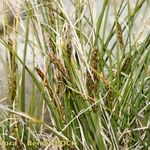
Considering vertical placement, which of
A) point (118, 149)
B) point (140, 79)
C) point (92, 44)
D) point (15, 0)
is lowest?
point (118, 149)

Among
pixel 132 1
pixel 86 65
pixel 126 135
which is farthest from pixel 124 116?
pixel 132 1

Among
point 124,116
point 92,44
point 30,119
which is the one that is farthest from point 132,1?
point 30,119

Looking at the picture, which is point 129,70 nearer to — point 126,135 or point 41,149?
point 126,135

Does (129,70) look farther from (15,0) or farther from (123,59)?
(15,0)

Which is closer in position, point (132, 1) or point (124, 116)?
point (124, 116)

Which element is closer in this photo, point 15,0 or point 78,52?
point 78,52

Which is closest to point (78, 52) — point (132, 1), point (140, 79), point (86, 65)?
point (86, 65)

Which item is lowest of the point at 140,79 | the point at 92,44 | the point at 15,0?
the point at 140,79

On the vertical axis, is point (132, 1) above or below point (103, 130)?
above

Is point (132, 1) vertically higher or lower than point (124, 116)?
higher
